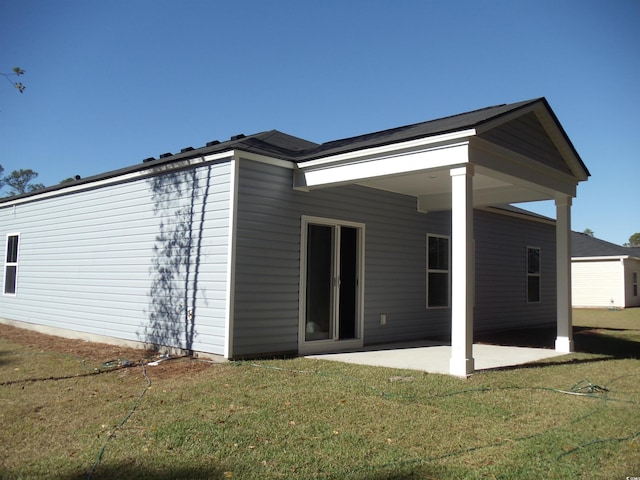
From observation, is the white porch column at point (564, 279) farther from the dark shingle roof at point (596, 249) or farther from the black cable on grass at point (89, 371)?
the dark shingle roof at point (596, 249)

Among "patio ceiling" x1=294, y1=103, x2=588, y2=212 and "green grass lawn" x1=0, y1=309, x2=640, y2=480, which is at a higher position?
"patio ceiling" x1=294, y1=103, x2=588, y2=212

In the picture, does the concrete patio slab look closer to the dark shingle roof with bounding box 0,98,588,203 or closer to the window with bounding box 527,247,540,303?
the dark shingle roof with bounding box 0,98,588,203

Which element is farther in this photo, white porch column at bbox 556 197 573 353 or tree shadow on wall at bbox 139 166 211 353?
white porch column at bbox 556 197 573 353

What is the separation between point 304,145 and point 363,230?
6.84 feet

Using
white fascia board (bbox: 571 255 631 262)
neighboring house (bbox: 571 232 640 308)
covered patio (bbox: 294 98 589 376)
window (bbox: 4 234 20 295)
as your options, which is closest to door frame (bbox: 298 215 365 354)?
covered patio (bbox: 294 98 589 376)

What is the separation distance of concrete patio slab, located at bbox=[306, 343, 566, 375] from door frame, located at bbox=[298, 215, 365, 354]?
296mm

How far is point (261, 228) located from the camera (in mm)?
7660

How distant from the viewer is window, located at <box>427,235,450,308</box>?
11.0 meters

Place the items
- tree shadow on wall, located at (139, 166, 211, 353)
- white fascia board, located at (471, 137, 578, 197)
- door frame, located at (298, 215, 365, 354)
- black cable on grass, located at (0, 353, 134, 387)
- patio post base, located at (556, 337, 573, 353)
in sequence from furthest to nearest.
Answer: patio post base, located at (556, 337, 573, 353) → door frame, located at (298, 215, 365, 354) → tree shadow on wall, located at (139, 166, 211, 353) → white fascia board, located at (471, 137, 578, 197) → black cable on grass, located at (0, 353, 134, 387)

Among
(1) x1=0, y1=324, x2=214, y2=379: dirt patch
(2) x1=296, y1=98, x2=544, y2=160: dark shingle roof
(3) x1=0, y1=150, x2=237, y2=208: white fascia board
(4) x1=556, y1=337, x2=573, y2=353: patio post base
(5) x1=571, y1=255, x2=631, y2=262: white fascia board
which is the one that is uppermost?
(2) x1=296, y1=98, x2=544, y2=160: dark shingle roof

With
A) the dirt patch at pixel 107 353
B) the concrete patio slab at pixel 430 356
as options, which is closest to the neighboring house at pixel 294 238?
the dirt patch at pixel 107 353

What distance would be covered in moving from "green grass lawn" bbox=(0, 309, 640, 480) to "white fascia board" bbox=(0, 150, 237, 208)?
306 cm

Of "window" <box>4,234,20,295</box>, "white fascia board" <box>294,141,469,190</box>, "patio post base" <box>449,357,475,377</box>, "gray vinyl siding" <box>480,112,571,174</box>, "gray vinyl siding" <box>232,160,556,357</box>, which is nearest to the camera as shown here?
"patio post base" <box>449,357,475,377</box>

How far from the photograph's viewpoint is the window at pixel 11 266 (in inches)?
503
